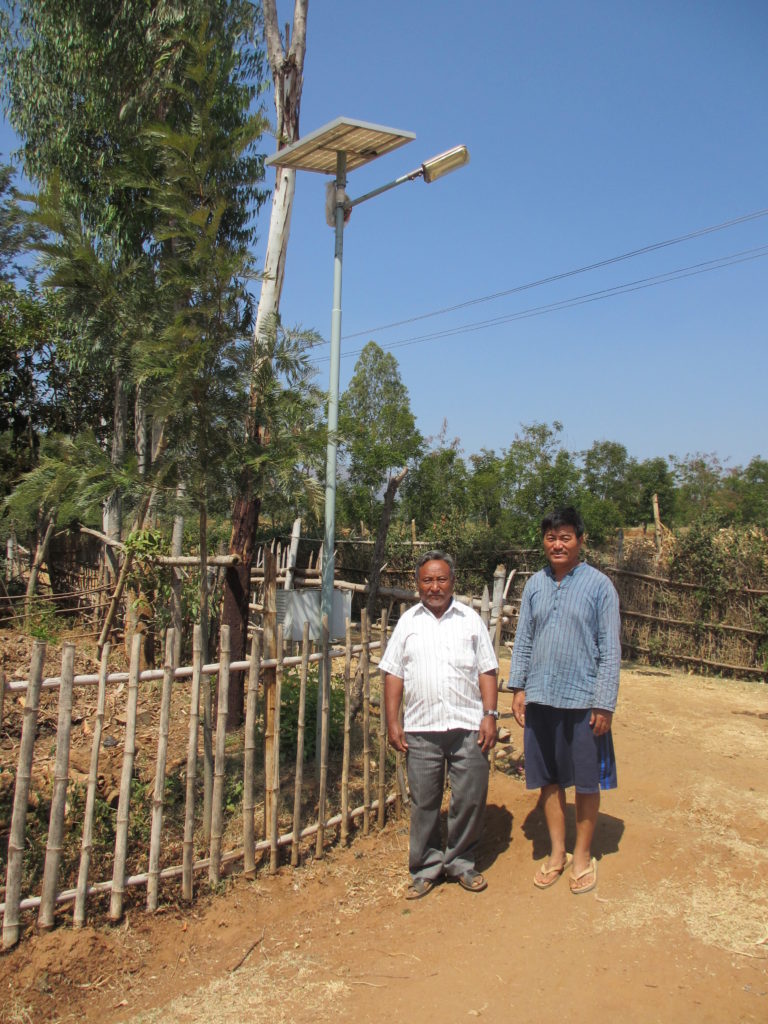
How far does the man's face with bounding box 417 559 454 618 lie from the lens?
3.73 m

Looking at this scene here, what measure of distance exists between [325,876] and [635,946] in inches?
60.9

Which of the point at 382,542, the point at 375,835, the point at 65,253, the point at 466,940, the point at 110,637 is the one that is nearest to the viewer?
the point at 466,940

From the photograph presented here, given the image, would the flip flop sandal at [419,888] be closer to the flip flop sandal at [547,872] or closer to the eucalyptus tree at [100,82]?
the flip flop sandal at [547,872]

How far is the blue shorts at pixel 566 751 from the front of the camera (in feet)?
11.6

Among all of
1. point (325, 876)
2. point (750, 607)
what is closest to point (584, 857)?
point (325, 876)

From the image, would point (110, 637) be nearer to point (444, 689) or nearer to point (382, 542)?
point (382, 542)

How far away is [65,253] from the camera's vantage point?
12.9 feet

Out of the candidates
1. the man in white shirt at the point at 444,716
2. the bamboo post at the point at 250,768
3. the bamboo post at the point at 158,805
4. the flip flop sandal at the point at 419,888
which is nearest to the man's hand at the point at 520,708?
the man in white shirt at the point at 444,716

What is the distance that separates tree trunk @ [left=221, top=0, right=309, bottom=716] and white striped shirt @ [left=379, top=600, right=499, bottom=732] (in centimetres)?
222

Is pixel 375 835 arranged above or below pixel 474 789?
below

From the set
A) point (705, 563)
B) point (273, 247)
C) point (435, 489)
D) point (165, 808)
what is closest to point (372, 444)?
point (435, 489)

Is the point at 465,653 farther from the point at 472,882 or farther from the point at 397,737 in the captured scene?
the point at 472,882

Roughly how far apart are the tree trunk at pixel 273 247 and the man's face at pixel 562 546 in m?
2.63

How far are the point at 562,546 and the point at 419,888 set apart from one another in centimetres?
178
